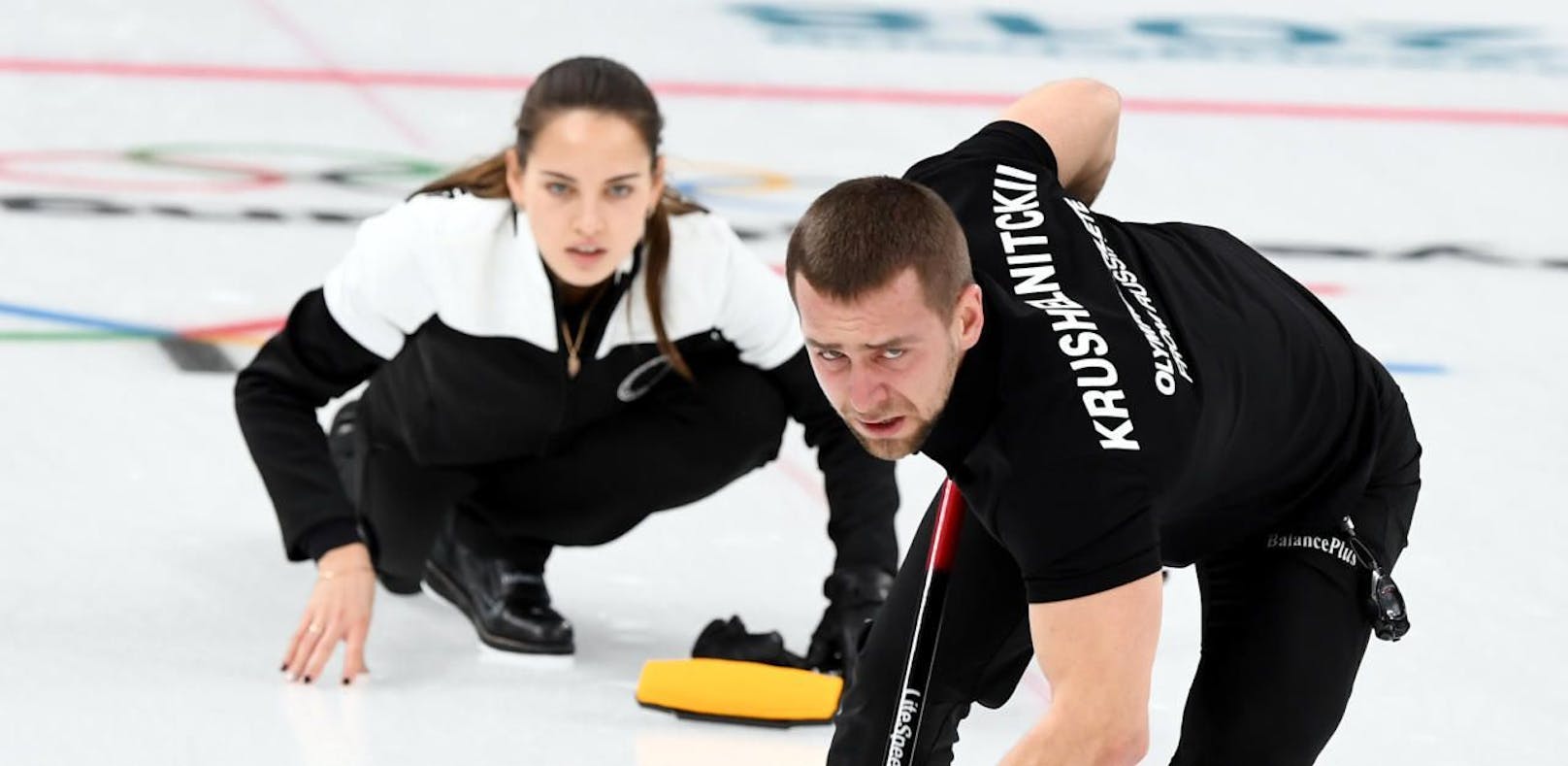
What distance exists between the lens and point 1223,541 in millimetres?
2713

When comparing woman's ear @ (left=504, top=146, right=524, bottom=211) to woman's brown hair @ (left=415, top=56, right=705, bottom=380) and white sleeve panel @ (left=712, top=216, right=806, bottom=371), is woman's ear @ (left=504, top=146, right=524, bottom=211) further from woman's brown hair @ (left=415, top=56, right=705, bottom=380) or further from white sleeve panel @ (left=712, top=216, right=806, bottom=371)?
white sleeve panel @ (left=712, top=216, right=806, bottom=371)

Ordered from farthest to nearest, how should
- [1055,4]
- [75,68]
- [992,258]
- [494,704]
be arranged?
1. [1055,4]
2. [75,68]
3. [494,704]
4. [992,258]

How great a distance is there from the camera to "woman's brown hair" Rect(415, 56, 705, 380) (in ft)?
10.4

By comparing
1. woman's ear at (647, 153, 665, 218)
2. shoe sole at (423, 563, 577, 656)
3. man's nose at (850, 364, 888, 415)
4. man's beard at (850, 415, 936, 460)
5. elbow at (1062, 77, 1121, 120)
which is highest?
elbow at (1062, 77, 1121, 120)

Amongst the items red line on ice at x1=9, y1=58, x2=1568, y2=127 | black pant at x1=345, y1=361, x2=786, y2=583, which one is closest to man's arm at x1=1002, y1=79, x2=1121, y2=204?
black pant at x1=345, y1=361, x2=786, y2=583

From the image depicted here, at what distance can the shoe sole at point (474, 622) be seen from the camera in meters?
3.44

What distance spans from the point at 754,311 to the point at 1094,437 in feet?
3.88

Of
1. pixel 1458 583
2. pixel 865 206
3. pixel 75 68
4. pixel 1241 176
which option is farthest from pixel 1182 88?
pixel 865 206

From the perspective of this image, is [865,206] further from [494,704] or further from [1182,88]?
[1182,88]

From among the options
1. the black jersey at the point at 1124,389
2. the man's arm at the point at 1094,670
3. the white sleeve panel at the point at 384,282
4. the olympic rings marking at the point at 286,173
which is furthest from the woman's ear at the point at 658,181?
the olympic rings marking at the point at 286,173

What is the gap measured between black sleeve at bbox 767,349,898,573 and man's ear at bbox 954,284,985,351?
1101 mm

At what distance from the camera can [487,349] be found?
3340 millimetres

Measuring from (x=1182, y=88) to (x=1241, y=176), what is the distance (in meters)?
1.06

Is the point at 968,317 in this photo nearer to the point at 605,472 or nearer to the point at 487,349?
the point at 487,349
